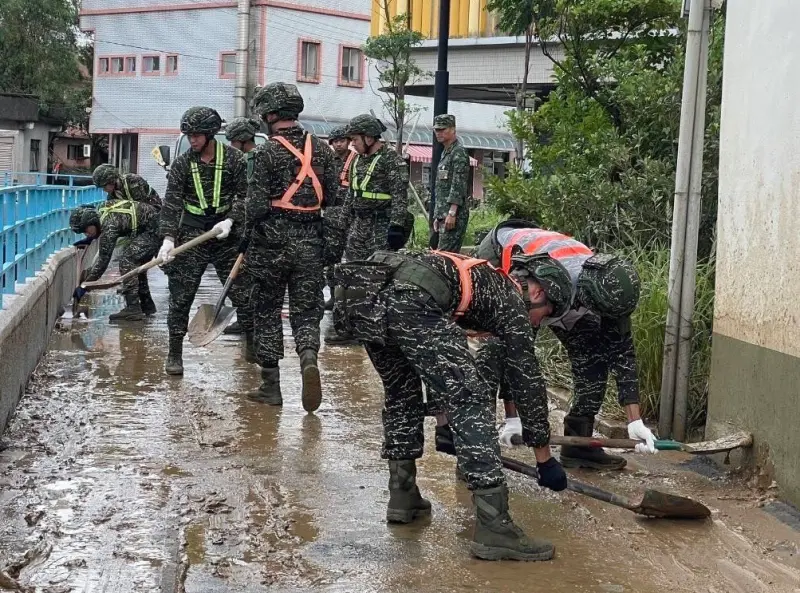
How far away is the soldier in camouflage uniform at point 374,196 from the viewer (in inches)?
394

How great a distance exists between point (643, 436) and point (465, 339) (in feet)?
3.82

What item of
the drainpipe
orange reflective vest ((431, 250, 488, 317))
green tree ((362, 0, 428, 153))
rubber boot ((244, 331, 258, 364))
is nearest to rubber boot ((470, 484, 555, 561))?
orange reflective vest ((431, 250, 488, 317))

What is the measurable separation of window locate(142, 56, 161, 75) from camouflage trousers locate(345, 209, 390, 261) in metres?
33.0

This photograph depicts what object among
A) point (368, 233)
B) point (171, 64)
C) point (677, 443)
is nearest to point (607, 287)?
point (677, 443)

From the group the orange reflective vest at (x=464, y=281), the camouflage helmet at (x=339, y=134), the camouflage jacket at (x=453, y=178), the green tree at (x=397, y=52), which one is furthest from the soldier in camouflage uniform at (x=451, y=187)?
the green tree at (x=397, y=52)

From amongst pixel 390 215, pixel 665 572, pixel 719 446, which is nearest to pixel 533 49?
pixel 390 215

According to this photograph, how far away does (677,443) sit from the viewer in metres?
5.52

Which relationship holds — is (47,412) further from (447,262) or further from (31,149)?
(31,149)

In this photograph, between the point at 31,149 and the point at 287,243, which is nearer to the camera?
the point at 287,243

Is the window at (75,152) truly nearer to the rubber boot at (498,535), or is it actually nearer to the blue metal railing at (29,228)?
the blue metal railing at (29,228)

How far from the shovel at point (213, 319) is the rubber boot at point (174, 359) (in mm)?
107

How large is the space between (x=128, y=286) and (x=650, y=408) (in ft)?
20.3

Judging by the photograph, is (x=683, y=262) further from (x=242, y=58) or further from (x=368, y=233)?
(x=242, y=58)

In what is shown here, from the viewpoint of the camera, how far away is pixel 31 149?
42875mm
